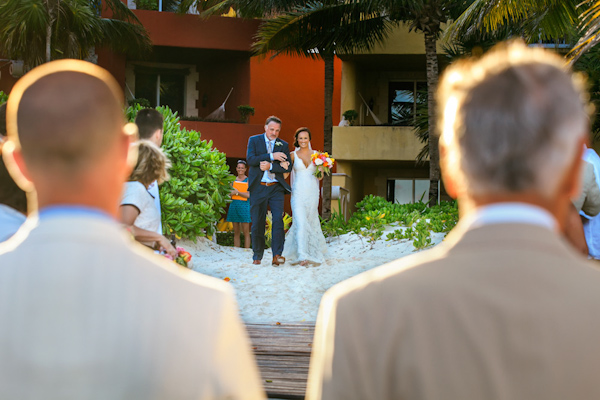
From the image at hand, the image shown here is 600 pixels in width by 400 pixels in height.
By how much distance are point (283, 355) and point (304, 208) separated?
5.53 metres

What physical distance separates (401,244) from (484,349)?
10.0 meters

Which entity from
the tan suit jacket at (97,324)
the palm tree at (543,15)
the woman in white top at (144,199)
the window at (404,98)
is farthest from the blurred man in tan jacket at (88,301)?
the window at (404,98)

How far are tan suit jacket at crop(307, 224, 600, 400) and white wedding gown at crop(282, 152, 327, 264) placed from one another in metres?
8.56

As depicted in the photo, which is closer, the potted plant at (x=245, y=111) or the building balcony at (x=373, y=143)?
the building balcony at (x=373, y=143)

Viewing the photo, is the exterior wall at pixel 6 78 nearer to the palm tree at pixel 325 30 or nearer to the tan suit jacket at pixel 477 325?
the palm tree at pixel 325 30

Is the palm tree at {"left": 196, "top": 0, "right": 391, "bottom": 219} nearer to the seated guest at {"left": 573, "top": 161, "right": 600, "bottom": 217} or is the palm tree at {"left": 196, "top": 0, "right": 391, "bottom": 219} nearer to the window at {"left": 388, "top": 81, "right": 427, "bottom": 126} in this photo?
the window at {"left": 388, "top": 81, "right": 427, "bottom": 126}

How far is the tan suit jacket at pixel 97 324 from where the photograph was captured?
1015 millimetres

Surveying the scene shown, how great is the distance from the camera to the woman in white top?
3547 millimetres

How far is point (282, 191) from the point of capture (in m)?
9.44

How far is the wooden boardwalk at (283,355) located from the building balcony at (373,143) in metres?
12.8

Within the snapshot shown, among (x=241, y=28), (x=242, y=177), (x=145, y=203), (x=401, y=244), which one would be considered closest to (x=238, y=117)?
(x=241, y=28)

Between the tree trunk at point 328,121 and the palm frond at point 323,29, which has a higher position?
the palm frond at point 323,29

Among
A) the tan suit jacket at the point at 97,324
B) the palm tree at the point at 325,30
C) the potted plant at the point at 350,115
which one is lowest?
the tan suit jacket at the point at 97,324

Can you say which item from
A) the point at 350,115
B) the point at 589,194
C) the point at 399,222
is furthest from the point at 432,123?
the point at 589,194
